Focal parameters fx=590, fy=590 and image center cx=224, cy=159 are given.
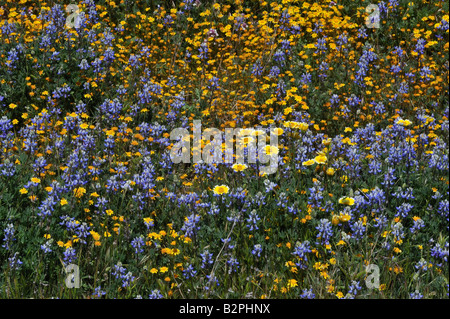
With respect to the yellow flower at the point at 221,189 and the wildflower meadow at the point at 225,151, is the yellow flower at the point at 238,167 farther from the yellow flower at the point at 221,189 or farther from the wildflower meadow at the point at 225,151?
the yellow flower at the point at 221,189

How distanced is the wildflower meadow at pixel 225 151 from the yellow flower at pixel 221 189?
2.0 inches

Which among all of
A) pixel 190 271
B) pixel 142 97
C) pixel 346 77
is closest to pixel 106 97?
pixel 142 97

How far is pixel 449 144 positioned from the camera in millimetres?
4883

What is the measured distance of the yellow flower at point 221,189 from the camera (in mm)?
4583

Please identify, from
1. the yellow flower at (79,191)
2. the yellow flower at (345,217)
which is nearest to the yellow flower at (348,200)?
the yellow flower at (345,217)

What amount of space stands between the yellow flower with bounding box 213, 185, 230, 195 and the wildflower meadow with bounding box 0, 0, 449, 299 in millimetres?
50

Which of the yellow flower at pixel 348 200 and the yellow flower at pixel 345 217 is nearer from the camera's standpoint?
the yellow flower at pixel 345 217

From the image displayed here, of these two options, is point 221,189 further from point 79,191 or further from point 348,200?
point 79,191

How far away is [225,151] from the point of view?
530 centimetres

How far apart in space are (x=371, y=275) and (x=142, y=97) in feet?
11.4

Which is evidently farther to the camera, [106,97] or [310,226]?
[106,97]

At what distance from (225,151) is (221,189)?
2.44 feet
